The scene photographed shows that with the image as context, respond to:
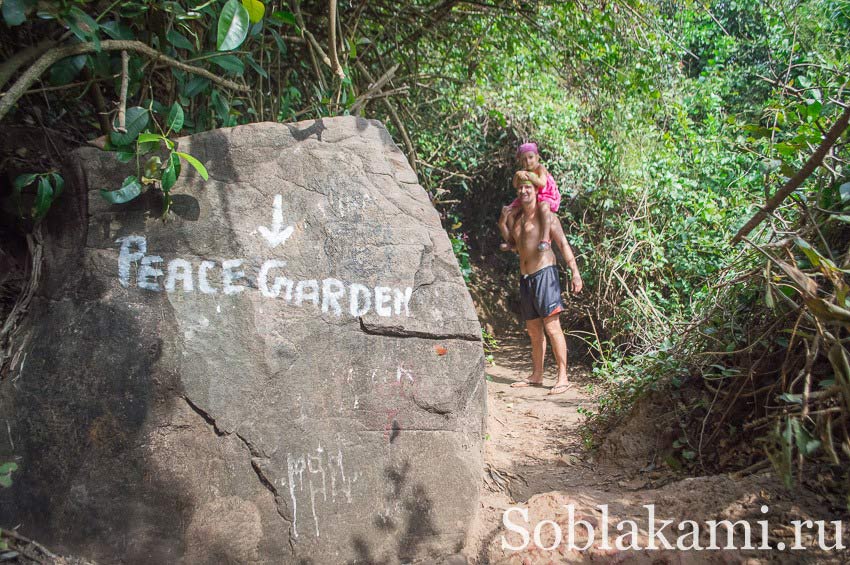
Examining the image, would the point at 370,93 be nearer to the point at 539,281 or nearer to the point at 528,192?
the point at 528,192

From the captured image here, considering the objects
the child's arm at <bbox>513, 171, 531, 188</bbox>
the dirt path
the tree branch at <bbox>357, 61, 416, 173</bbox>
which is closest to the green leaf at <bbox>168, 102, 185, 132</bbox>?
the tree branch at <bbox>357, 61, 416, 173</bbox>

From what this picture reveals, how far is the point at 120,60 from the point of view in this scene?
2488 mm

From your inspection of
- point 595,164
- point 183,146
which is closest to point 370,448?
point 183,146

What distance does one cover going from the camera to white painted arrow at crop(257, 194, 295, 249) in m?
2.47

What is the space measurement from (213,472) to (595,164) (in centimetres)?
459

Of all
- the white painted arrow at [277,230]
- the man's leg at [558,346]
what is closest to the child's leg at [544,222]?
the man's leg at [558,346]

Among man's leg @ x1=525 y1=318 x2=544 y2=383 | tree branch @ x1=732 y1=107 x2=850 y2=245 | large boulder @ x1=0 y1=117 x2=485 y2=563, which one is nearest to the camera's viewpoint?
tree branch @ x1=732 y1=107 x2=850 y2=245

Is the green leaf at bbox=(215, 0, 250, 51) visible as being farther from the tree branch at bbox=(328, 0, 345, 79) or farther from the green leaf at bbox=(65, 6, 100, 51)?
the tree branch at bbox=(328, 0, 345, 79)

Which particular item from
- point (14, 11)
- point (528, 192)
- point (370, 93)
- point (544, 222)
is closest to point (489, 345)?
point (544, 222)

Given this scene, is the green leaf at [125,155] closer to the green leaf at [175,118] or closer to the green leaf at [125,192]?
the green leaf at [125,192]

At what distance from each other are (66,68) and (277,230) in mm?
971

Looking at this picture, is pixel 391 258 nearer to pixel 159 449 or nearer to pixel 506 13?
pixel 159 449

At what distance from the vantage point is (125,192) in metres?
2.23

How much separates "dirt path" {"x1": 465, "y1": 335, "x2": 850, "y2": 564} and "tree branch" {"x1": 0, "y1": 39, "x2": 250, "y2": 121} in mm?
2300
